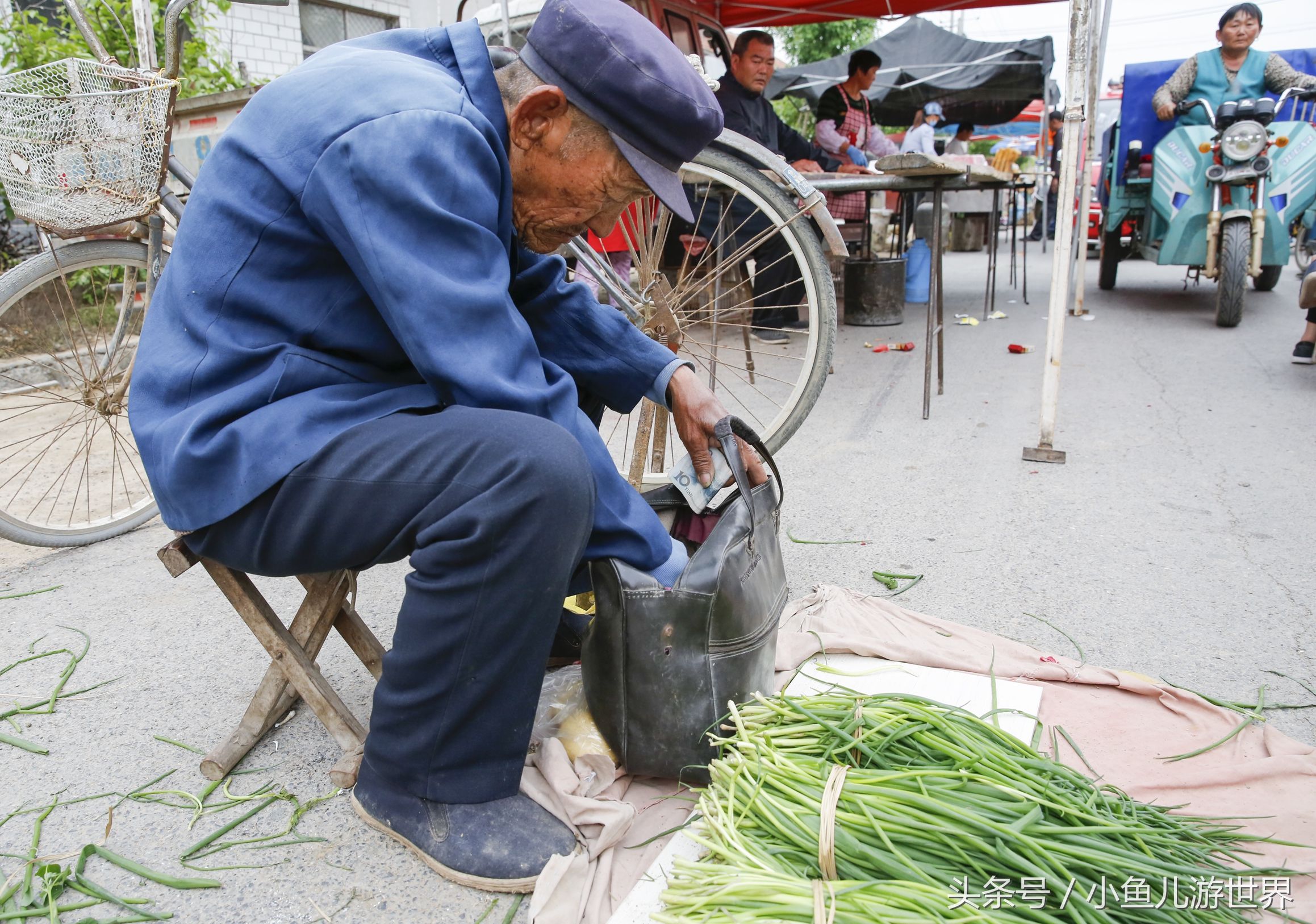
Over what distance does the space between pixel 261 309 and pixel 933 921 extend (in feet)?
3.93

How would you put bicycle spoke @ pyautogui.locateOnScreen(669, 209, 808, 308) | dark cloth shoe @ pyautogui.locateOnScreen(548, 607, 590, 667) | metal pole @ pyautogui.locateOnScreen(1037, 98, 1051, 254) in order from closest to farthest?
dark cloth shoe @ pyautogui.locateOnScreen(548, 607, 590, 667), bicycle spoke @ pyautogui.locateOnScreen(669, 209, 808, 308), metal pole @ pyautogui.locateOnScreen(1037, 98, 1051, 254)

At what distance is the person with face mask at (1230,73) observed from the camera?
6.16 metres

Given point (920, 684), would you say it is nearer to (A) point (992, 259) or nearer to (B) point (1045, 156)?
(A) point (992, 259)

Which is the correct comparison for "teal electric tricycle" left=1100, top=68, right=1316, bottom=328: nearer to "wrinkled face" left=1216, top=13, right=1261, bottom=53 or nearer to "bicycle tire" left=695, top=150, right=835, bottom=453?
"wrinkled face" left=1216, top=13, right=1261, bottom=53

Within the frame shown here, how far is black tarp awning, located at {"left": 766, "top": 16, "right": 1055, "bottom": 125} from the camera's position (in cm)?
1074

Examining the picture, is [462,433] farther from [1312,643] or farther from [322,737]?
[1312,643]

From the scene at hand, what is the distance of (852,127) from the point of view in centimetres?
713

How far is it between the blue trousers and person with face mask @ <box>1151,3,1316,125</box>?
6.69 m

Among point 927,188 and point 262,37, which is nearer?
point 927,188

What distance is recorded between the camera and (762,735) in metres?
1.38

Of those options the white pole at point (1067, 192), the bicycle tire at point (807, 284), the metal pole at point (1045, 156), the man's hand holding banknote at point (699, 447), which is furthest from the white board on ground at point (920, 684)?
the metal pole at point (1045, 156)

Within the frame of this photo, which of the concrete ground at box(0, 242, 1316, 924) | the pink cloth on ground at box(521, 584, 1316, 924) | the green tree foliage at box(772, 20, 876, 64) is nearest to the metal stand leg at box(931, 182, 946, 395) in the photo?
the concrete ground at box(0, 242, 1316, 924)

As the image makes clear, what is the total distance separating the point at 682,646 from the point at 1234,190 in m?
6.07

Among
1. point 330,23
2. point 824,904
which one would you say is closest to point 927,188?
point 824,904
